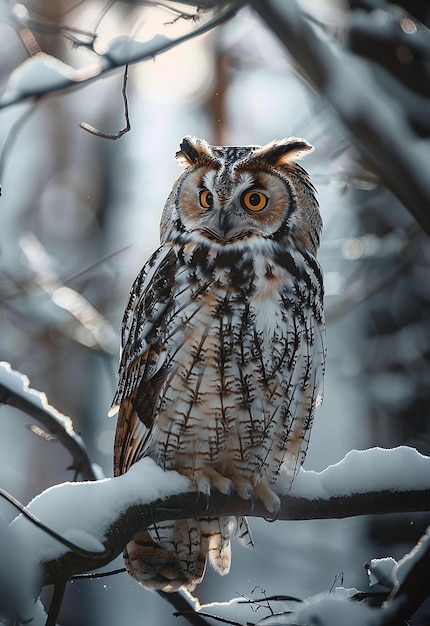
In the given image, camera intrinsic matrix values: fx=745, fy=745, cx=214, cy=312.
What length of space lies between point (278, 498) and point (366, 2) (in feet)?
6.13

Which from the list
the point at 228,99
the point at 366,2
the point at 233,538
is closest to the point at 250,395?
the point at 233,538

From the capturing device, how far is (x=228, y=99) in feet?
22.7

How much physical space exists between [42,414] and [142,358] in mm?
359

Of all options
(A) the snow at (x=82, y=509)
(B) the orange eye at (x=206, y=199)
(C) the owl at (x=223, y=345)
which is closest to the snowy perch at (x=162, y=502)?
(A) the snow at (x=82, y=509)

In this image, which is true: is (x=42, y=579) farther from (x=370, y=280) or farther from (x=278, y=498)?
(x=370, y=280)

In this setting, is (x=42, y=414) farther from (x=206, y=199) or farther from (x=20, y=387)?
(x=206, y=199)

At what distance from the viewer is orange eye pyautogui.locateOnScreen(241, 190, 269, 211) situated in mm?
2467

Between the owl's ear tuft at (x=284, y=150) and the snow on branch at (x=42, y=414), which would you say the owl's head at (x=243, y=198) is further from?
the snow on branch at (x=42, y=414)

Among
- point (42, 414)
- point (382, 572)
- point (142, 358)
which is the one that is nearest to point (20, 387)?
point (42, 414)

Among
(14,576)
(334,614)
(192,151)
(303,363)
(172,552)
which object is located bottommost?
(334,614)

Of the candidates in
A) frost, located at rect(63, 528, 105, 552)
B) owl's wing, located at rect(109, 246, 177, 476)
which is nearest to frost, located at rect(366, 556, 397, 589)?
owl's wing, located at rect(109, 246, 177, 476)

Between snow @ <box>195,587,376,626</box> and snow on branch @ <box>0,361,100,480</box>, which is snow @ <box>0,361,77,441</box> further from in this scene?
snow @ <box>195,587,376,626</box>

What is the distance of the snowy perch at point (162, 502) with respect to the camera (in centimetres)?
151

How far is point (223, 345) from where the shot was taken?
2195 millimetres
